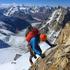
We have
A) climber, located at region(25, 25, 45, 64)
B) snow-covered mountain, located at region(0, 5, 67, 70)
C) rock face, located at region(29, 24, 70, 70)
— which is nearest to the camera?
rock face, located at region(29, 24, 70, 70)

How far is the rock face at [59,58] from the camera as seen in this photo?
782 cm

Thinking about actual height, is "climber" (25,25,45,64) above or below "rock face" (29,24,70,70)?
above

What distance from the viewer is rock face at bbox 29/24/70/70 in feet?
25.7

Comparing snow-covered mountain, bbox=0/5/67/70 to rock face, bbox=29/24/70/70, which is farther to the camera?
snow-covered mountain, bbox=0/5/67/70

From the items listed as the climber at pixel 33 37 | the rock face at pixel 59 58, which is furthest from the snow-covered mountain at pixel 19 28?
the climber at pixel 33 37

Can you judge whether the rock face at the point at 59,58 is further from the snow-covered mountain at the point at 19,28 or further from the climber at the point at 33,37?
the snow-covered mountain at the point at 19,28

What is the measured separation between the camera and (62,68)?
764cm

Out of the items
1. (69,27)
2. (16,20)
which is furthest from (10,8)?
(69,27)

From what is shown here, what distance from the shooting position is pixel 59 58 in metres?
8.15

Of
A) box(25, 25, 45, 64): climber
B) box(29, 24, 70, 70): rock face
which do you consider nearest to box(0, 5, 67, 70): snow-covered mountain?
box(29, 24, 70, 70): rock face

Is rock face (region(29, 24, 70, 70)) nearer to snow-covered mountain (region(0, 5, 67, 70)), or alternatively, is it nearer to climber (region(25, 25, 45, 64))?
climber (region(25, 25, 45, 64))

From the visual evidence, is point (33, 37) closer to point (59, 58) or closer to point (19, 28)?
point (59, 58)

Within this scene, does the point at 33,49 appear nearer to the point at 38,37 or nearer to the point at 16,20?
the point at 38,37

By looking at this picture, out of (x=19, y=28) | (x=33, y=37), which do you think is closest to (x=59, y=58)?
(x=33, y=37)
